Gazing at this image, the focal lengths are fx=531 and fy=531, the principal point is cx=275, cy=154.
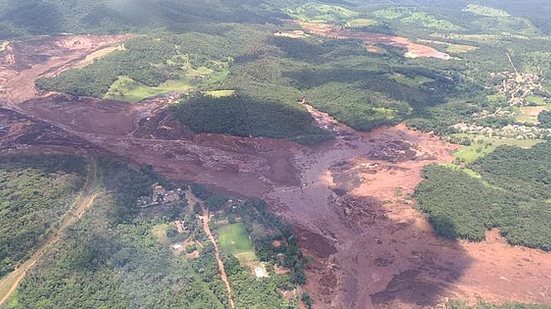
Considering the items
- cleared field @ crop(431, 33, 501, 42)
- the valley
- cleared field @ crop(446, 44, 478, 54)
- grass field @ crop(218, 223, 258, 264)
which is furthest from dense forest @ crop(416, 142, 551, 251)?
cleared field @ crop(431, 33, 501, 42)

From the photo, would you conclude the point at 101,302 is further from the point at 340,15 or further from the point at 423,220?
the point at 340,15

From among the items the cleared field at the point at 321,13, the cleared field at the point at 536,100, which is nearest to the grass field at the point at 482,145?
the cleared field at the point at 536,100

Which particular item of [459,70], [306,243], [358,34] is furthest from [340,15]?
[306,243]

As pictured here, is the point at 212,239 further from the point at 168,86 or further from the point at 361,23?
the point at 361,23

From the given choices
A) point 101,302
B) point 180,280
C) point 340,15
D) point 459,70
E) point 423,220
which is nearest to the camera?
point 101,302

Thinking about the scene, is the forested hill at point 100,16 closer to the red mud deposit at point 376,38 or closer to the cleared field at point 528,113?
the red mud deposit at point 376,38

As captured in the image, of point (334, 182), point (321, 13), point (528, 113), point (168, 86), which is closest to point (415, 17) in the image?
point (321, 13)

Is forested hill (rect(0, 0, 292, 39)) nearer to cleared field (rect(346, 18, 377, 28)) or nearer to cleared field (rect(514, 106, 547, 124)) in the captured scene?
cleared field (rect(346, 18, 377, 28))
